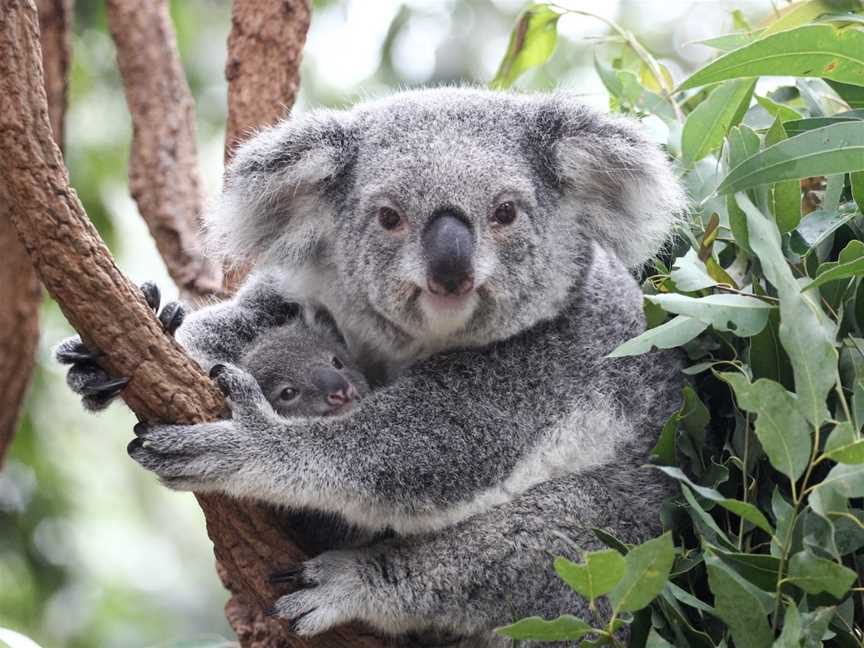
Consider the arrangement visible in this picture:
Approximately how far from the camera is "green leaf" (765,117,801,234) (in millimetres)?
2730

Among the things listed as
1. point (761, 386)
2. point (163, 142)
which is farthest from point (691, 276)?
point (163, 142)

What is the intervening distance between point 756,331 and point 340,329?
4.55ft

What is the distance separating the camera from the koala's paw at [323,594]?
8.96 feet

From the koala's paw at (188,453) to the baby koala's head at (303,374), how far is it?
52cm

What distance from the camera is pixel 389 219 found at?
3.00m

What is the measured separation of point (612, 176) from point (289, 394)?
1189mm

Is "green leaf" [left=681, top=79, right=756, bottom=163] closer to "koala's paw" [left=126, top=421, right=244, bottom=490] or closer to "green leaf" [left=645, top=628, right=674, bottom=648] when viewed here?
"green leaf" [left=645, top=628, right=674, bottom=648]

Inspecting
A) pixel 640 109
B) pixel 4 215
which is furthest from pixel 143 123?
pixel 640 109

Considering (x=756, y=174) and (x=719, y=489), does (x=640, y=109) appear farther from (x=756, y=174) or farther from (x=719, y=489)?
(x=719, y=489)

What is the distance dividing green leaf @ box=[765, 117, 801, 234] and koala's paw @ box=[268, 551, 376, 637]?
4.73 ft

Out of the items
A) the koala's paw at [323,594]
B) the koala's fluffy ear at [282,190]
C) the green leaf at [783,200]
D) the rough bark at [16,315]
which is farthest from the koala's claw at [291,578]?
the rough bark at [16,315]

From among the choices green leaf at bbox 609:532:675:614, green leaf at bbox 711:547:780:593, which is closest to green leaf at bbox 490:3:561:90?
green leaf at bbox 711:547:780:593

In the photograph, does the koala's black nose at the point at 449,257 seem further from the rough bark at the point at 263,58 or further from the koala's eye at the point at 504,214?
the rough bark at the point at 263,58

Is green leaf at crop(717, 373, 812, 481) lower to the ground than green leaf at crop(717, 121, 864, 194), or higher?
lower
